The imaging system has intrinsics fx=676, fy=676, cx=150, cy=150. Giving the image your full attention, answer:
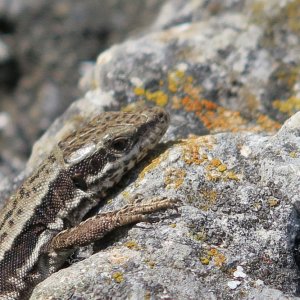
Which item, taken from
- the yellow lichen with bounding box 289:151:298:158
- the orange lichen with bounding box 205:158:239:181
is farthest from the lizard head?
the yellow lichen with bounding box 289:151:298:158

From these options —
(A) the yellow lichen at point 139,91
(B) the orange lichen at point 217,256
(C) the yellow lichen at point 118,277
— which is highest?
(A) the yellow lichen at point 139,91

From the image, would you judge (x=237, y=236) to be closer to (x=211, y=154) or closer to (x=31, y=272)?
(x=211, y=154)

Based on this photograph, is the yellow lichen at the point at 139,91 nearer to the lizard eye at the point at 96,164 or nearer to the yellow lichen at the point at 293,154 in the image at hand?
the lizard eye at the point at 96,164

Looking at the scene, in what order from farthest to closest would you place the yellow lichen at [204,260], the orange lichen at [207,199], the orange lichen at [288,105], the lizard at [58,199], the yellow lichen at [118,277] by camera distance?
the orange lichen at [288,105]
the lizard at [58,199]
the orange lichen at [207,199]
the yellow lichen at [204,260]
the yellow lichen at [118,277]

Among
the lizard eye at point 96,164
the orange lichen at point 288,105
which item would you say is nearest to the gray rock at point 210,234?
the lizard eye at point 96,164

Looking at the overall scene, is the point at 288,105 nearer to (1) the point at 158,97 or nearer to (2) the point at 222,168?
(1) the point at 158,97

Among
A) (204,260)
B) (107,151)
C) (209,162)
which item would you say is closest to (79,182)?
(107,151)

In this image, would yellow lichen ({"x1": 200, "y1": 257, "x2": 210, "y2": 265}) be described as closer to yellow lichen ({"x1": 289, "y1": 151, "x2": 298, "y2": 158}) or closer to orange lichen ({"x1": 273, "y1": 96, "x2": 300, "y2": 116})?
yellow lichen ({"x1": 289, "y1": 151, "x2": 298, "y2": 158})
